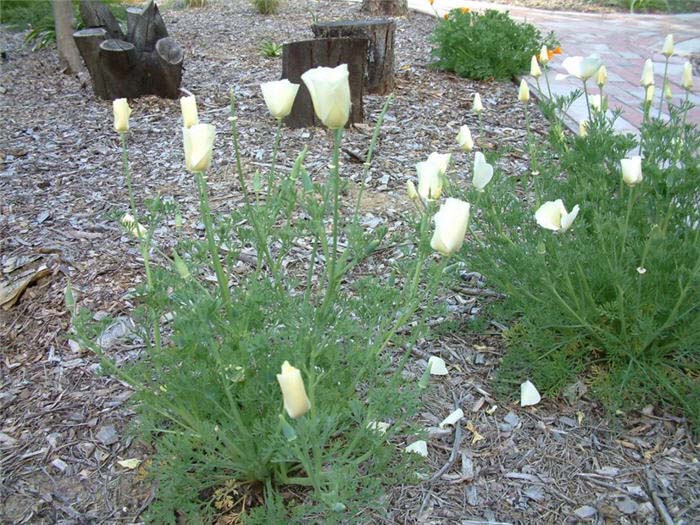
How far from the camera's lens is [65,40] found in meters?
6.05

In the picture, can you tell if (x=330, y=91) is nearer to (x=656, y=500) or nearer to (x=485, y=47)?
(x=656, y=500)

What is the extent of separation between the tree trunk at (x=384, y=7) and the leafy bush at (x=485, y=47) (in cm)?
301

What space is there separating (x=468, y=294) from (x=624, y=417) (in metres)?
0.84

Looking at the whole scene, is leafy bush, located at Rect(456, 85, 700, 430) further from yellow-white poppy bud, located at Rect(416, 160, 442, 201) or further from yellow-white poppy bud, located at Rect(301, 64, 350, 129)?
yellow-white poppy bud, located at Rect(301, 64, 350, 129)

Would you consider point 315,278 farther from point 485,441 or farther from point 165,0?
point 165,0

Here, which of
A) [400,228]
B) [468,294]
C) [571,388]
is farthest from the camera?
[400,228]

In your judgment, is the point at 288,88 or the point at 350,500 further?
the point at 350,500

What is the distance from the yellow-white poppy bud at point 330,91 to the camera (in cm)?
140

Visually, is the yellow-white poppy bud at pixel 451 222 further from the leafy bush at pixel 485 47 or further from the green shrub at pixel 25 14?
the green shrub at pixel 25 14

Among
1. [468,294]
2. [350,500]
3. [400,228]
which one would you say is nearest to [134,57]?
[400,228]

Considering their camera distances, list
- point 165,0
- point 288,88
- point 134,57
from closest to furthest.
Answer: point 288,88 < point 134,57 < point 165,0

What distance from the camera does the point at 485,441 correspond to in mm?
2184

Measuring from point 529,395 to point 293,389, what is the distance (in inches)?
51.4

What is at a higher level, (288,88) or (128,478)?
(288,88)
